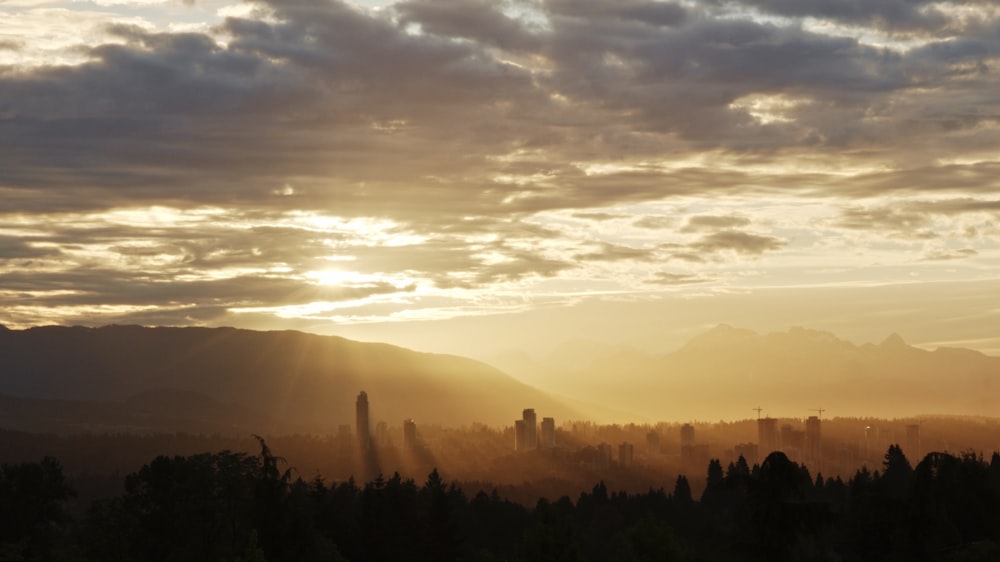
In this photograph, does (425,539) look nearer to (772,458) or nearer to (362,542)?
(362,542)

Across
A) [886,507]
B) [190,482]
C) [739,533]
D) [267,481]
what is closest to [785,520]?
[739,533]

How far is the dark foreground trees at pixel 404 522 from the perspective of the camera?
51.7 metres

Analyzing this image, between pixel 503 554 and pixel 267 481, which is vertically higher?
pixel 267 481

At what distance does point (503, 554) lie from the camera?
146125mm

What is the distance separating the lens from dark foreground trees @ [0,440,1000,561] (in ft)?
169

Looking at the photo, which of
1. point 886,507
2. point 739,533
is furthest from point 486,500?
point 739,533

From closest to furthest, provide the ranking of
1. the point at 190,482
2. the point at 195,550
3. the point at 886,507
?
the point at 886,507 < the point at 195,550 < the point at 190,482

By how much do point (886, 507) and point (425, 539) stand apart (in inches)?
2020

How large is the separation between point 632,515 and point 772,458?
5357 inches

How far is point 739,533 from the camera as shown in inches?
2041

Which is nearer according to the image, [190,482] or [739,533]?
[739,533]

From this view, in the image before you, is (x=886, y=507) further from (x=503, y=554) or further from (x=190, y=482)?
(x=503, y=554)

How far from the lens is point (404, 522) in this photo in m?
107

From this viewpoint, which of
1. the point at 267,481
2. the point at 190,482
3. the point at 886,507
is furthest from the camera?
the point at 190,482
